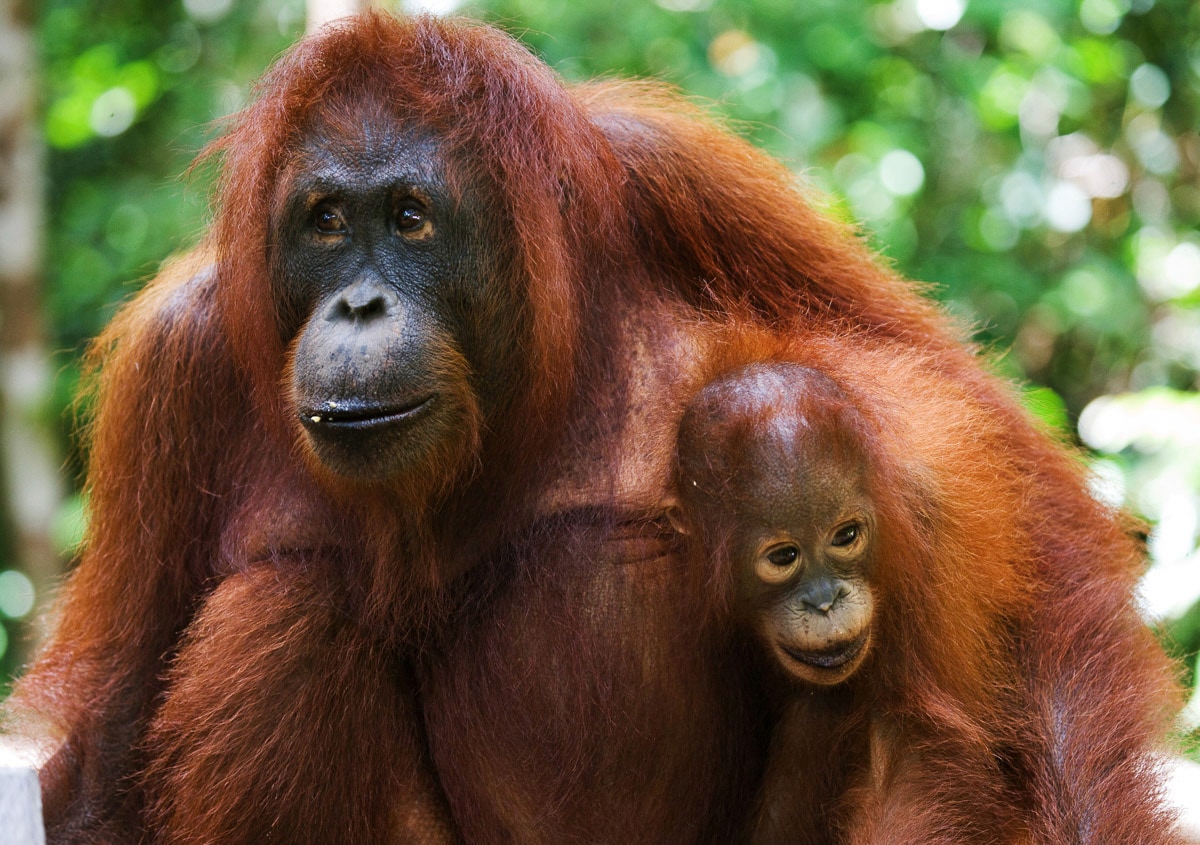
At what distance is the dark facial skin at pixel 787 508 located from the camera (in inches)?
98.3

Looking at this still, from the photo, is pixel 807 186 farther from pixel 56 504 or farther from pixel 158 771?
pixel 56 504

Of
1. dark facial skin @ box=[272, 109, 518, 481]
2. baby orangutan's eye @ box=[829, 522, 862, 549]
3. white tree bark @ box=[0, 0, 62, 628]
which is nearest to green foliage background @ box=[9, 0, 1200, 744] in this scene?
white tree bark @ box=[0, 0, 62, 628]

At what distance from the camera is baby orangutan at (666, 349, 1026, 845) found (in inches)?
99.3

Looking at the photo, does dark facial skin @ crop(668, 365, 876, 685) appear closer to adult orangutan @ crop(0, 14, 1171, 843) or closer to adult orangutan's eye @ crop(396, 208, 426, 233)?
adult orangutan @ crop(0, 14, 1171, 843)

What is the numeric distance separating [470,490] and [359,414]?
1.30 feet

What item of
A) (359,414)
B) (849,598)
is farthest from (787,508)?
(359,414)

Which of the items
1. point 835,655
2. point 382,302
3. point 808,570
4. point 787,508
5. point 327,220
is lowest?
point 835,655

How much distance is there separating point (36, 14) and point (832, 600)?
4.62 meters

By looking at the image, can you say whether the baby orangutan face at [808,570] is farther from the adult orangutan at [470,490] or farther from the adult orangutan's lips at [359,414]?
the adult orangutan's lips at [359,414]

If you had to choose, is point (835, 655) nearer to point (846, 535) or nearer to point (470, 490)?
point (846, 535)

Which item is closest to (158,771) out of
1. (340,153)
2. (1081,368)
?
(340,153)

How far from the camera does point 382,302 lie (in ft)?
7.79

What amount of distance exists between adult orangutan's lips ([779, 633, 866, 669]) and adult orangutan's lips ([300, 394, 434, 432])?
823mm

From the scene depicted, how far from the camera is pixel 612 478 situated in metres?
2.71
